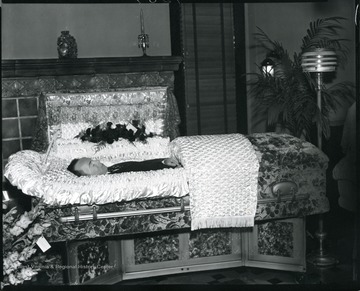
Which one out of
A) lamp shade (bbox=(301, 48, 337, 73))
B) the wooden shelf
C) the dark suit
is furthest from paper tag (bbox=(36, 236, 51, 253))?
the wooden shelf

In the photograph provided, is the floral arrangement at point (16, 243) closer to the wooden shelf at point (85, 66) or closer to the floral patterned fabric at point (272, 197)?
the floral patterned fabric at point (272, 197)

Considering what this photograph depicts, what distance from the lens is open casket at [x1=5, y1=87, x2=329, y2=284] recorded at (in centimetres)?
294

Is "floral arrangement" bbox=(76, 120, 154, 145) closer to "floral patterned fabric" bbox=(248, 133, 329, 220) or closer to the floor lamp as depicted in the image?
"floral patterned fabric" bbox=(248, 133, 329, 220)

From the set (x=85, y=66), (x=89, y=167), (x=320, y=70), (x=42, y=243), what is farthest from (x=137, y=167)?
(x=85, y=66)

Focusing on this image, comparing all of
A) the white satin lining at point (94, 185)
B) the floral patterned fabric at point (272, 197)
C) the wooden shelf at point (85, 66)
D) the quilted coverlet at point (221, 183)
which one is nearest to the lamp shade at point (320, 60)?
the floral patterned fabric at point (272, 197)

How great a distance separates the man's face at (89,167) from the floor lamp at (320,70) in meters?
1.45

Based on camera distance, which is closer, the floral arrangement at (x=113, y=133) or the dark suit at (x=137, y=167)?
the dark suit at (x=137, y=167)

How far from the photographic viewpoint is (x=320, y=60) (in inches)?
123

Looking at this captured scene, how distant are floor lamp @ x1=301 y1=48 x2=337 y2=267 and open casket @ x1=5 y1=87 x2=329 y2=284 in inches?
3.9

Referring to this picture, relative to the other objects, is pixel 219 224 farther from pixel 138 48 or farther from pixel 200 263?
pixel 138 48

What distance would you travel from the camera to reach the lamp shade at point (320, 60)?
10.2 feet

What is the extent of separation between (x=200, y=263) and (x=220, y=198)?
1.83 feet

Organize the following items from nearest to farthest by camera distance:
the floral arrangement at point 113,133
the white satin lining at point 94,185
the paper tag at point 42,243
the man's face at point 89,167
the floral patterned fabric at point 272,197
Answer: the paper tag at point 42,243 < the white satin lining at point 94,185 < the floral patterned fabric at point 272,197 < the man's face at point 89,167 < the floral arrangement at point 113,133

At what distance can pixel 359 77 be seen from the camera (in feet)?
7.54
